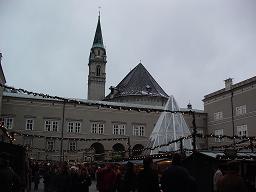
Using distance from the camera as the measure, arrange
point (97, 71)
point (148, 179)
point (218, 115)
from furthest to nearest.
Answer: point (97, 71)
point (218, 115)
point (148, 179)

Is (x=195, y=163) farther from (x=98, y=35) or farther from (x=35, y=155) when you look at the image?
(x=98, y=35)

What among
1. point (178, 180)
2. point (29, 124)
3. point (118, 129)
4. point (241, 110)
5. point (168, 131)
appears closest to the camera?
point (178, 180)

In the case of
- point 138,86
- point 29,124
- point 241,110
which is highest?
point 138,86

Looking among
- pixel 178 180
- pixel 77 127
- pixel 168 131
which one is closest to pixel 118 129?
pixel 77 127

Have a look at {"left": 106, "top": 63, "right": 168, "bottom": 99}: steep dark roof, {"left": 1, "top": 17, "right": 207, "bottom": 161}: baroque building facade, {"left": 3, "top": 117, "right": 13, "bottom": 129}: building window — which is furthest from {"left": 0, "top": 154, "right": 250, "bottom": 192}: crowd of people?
{"left": 106, "top": 63, "right": 168, "bottom": 99}: steep dark roof

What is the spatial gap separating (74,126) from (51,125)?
280 cm

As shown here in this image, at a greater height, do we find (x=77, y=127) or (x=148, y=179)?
(x=77, y=127)

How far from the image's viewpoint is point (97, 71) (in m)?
74.2

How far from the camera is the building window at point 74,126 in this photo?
151ft

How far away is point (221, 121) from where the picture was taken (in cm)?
4750

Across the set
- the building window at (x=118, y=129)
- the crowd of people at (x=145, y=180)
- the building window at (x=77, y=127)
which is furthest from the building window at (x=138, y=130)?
the crowd of people at (x=145, y=180)

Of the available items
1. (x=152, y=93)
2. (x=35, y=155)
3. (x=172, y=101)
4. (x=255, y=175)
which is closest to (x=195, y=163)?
(x=255, y=175)

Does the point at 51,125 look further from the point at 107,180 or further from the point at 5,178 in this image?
the point at 5,178

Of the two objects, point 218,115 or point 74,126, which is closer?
point 74,126
